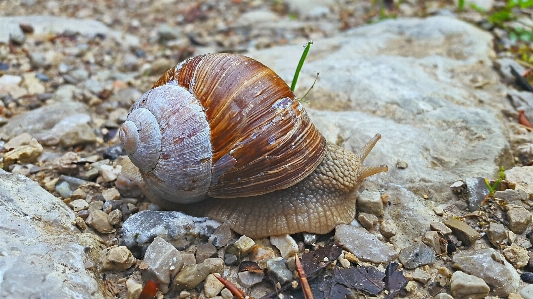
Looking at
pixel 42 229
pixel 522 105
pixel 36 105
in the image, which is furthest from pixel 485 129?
pixel 36 105

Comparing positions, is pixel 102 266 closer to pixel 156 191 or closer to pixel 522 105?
pixel 156 191

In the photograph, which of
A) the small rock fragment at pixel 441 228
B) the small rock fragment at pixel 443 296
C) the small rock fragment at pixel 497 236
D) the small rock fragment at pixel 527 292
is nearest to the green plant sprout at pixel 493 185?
the small rock fragment at pixel 497 236

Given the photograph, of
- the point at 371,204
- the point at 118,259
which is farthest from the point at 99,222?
the point at 371,204

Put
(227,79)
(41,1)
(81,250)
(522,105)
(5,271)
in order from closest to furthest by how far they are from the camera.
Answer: (5,271)
(81,250)
(227,79)
(522,105)
(41,1)

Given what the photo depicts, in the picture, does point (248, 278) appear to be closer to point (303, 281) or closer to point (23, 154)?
point (303, 281)

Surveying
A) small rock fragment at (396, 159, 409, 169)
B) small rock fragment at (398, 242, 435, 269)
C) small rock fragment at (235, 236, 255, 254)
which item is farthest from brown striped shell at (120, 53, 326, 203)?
small rock fragment at (396, 159, 409, 169)

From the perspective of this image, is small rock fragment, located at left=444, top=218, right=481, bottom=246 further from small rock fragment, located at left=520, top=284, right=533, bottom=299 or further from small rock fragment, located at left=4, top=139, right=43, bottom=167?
small rock fragment, located at left=4, top=139, right=43, bottom=167

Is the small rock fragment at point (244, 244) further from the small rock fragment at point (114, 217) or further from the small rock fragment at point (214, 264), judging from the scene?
the small rock fragment at point (114, 217)
